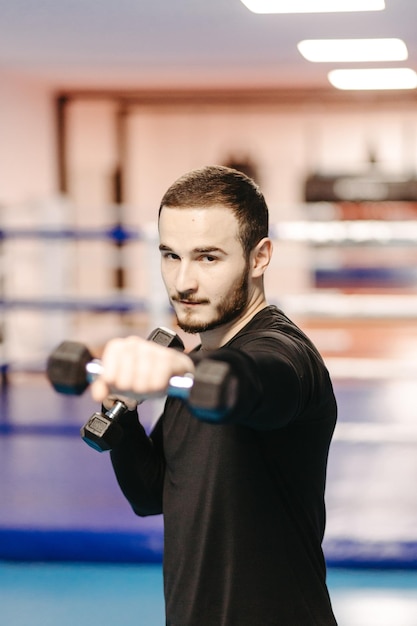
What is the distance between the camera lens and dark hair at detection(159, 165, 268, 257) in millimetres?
1166

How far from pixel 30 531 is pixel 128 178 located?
20.6 feet

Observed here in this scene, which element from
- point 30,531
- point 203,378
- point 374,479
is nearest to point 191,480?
point 203,378

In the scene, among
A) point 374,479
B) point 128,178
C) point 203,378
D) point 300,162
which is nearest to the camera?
point 203,378

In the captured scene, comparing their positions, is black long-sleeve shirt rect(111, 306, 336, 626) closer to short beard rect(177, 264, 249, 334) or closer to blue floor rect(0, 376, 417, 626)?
short beard rect(177, 264, 249, 334)

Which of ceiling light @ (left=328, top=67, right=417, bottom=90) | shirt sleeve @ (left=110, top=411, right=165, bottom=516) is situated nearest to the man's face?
shirt sleeve @ (left=110, top=411, right=165, bottom=516)

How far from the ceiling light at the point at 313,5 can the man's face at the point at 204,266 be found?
2.72 m

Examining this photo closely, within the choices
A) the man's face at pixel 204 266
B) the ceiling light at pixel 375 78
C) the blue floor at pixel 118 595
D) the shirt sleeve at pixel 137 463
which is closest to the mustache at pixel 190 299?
the man's face at pixel 204 266

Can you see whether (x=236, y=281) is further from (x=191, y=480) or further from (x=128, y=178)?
(x=128, y=178)

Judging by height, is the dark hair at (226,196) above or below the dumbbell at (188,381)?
above

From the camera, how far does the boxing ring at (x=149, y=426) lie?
3.00 meters

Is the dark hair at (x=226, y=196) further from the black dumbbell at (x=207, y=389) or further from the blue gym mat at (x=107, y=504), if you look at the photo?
the blue gym mat at (x=107, y=504)

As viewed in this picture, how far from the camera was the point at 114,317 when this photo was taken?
8.43 metres

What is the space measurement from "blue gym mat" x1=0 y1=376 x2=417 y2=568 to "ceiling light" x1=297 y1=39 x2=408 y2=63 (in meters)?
1.89

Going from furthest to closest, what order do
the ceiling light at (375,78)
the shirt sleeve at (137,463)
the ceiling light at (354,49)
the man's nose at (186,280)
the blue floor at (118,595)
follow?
the ceiling light at (375,78), the ceiling light at (354,49), the blue floor at (118,595), the shirt sleeve at (137,463), the man's nose at (186,280)
